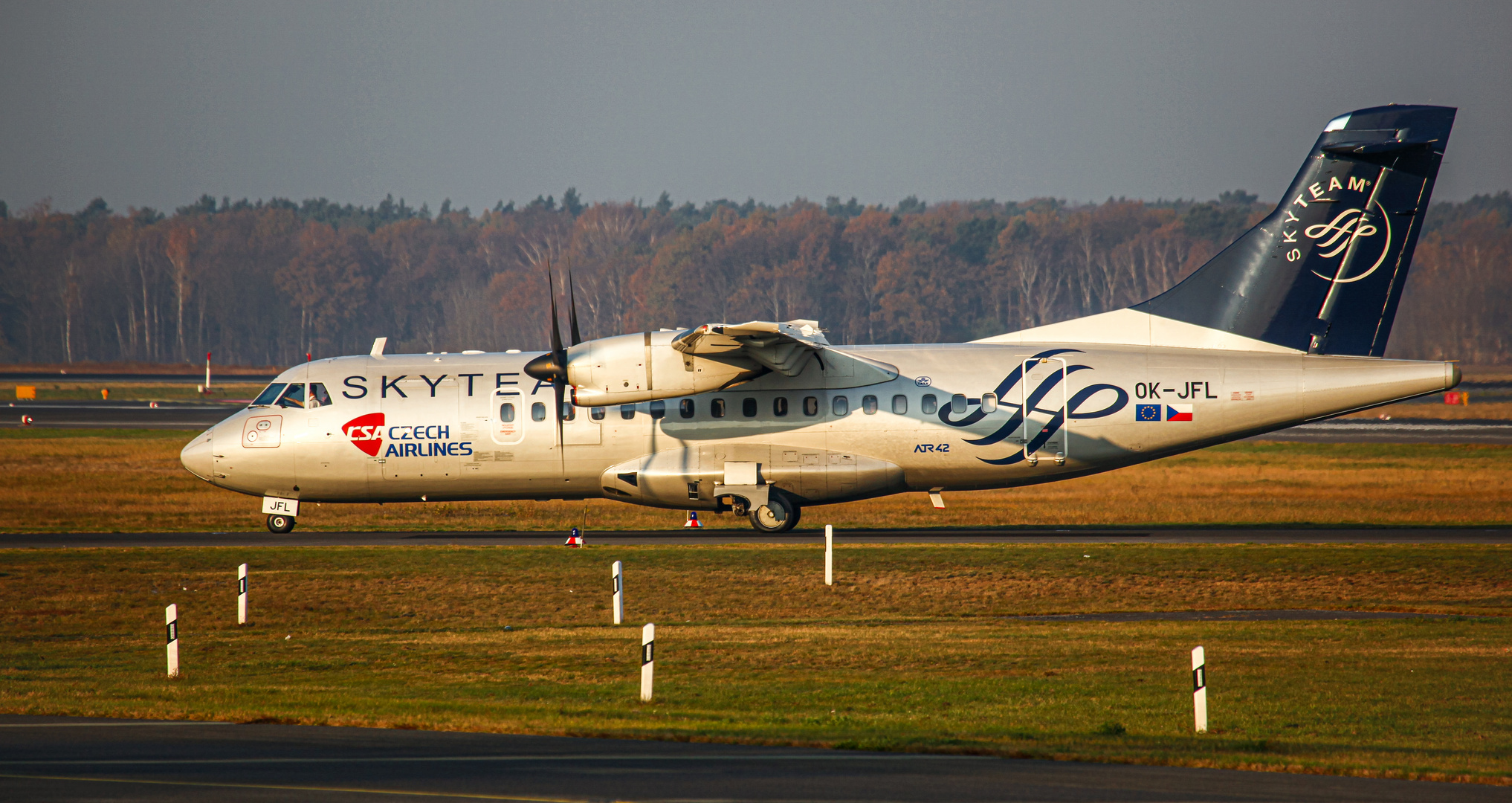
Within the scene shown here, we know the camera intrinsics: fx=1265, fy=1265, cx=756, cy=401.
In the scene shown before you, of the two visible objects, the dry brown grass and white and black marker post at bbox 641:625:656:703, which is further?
the dry brown grass

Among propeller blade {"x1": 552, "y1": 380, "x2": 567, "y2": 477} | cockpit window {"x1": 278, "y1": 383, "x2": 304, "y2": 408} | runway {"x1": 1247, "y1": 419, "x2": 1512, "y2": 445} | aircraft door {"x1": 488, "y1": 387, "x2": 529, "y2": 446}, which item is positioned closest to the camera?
propeller blade {"x1": 552, "y1": 380, "x2": 567, "y2": 477}

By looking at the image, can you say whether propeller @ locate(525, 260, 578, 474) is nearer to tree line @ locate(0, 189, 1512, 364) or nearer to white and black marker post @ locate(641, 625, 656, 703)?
white and black marker post @ locate(641, 625, 656, 703)

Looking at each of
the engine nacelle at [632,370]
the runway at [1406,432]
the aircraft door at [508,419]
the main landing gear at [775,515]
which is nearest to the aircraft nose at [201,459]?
the aircraft door at [508,419]

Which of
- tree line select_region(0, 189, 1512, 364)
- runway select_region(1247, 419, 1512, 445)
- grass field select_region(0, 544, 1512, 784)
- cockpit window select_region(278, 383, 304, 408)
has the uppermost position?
tree line select_region(0, 189, 1512, 364)

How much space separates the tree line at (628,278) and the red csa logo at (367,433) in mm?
91020

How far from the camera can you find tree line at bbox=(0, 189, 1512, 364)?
121062 mm

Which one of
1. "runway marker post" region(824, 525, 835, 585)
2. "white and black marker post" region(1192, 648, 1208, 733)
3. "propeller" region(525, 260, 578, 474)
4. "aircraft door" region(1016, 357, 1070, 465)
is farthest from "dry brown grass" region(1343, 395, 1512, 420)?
"white and black marker post" region(1192, 648, 1208, 733)

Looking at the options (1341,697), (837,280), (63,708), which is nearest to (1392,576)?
(1341,697)

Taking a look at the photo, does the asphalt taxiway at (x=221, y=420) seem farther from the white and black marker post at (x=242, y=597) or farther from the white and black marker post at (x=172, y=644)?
the white and black marker post at (x=172, y=644)

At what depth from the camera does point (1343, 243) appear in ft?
82.0

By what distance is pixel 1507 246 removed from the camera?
121m

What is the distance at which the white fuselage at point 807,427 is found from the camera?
82.1ft

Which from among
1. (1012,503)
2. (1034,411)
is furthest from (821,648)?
(1012,503)

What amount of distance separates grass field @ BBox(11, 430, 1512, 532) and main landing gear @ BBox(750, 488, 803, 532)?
256cm
